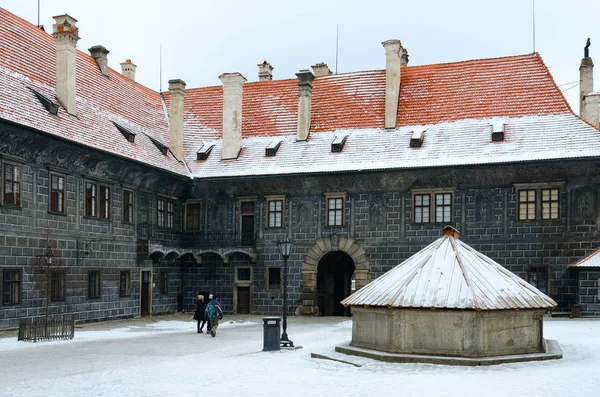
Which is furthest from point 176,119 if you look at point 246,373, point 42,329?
point 246,373

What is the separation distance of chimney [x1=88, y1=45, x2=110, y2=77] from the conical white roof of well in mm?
20896

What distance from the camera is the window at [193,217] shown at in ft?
118

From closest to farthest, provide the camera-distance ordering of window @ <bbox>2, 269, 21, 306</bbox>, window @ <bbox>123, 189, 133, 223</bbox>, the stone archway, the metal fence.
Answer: the metal fence < window @ <bbox>2, 269, 21, 306</bbox> < window @ <bbox>123, 189, 133, 223</bbox> < the stone archway

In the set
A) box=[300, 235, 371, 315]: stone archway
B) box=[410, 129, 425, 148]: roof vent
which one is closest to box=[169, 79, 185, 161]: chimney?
box=[300, 235, 371, 315]: stone archway

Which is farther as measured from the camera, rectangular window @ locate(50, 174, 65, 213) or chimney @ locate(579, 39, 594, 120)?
chimney @ locate(579, 39, 594, 120)

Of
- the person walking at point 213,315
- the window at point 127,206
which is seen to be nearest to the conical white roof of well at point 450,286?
the person walking at point 213,315

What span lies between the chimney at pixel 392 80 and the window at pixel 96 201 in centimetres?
1227

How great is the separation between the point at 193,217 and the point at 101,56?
823 centimetres

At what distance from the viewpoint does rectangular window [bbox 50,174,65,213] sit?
26703 mm

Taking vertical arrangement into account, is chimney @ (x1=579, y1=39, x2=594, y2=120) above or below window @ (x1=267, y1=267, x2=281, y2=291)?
above

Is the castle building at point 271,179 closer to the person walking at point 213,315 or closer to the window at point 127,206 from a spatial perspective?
the window at point 127,206

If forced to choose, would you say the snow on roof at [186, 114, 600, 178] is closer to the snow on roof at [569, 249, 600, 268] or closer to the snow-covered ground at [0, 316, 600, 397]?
the snow on roof at [569, 249, 600, 268]

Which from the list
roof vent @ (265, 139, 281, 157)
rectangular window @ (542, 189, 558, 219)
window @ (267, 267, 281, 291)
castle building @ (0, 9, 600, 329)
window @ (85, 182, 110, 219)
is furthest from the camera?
roof vent @ (265, 139, 281, 157)

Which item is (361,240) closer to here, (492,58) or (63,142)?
(492,58)
